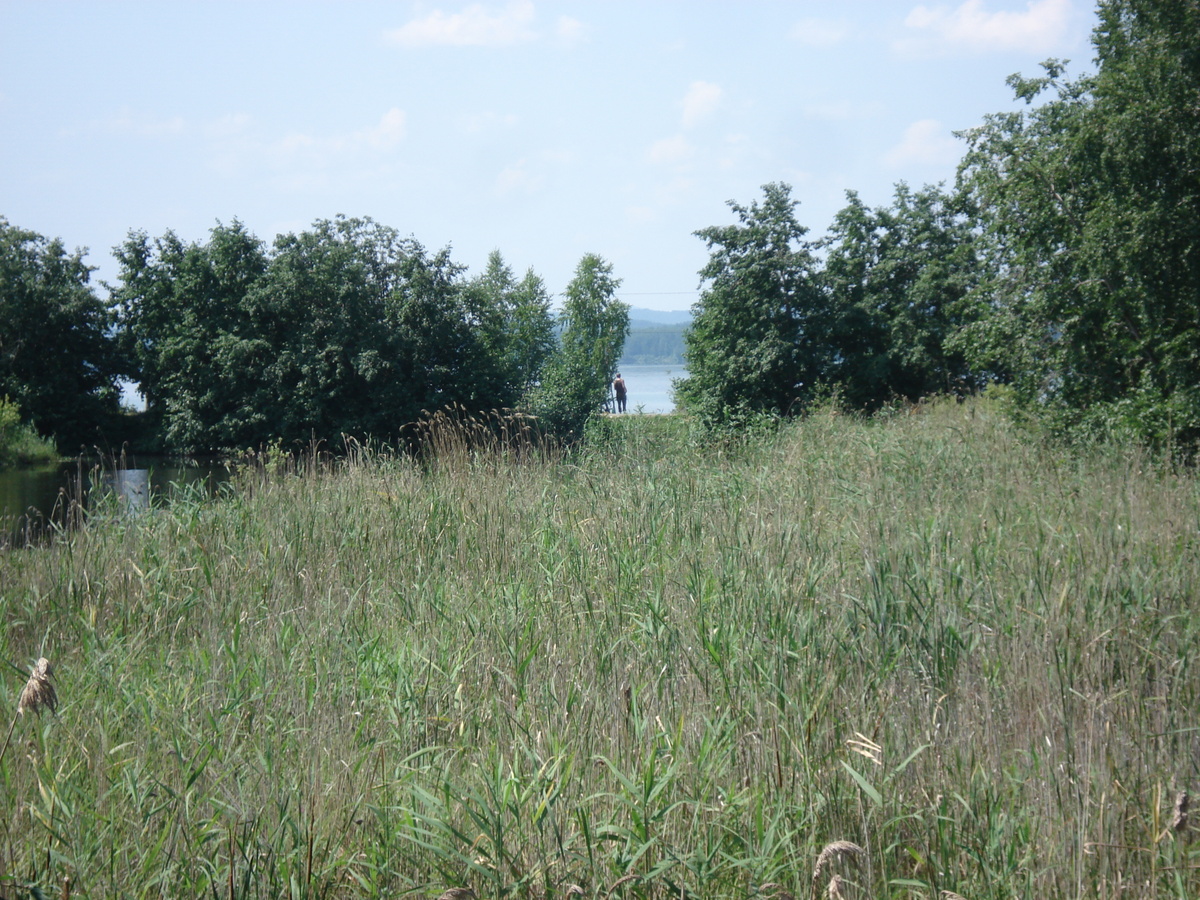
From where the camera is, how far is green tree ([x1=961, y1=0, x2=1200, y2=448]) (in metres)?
7.57

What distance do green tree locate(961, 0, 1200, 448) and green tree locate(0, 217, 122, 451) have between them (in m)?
25.1

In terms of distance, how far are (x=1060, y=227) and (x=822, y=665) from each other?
7.83 metres

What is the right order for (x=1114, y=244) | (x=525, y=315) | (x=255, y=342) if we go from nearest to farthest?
(x=1114, y=244), (x=255, y=342), (x=525, y=315)

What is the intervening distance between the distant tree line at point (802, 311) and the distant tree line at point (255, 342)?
7cm

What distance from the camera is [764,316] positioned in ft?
66.1

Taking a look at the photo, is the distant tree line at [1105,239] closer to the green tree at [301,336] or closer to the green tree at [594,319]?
the green tree at [301,336]

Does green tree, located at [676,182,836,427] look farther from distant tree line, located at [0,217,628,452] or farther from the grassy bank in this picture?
the grassy bank

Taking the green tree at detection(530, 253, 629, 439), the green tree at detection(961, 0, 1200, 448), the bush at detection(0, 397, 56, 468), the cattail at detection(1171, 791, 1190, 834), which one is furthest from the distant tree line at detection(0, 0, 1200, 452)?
the green tree at detection(530, 253, 629, 439)

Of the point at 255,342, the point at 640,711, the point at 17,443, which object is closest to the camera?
the point at 640,711

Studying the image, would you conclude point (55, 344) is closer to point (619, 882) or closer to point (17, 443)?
point (17, 443)

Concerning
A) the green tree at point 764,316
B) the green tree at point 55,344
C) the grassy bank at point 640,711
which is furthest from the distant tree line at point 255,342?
the grassy bank at point 640,711

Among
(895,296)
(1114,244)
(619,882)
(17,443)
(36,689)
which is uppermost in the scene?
(895,296)

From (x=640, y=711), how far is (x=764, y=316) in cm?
1806

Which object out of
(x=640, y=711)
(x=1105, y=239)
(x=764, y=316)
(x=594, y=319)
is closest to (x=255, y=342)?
(x=764, y=316)
